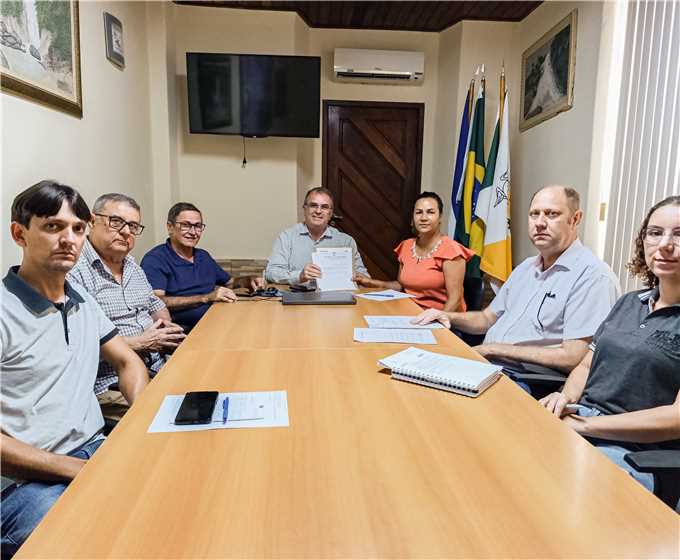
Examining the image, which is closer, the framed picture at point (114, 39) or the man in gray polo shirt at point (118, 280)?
the man in gray polo shirt at point (118, 280)

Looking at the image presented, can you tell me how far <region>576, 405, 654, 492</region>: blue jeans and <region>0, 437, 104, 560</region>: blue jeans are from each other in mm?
1302

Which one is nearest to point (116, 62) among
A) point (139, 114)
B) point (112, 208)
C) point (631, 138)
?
point (139, 114)

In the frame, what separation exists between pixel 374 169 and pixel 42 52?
267 cm

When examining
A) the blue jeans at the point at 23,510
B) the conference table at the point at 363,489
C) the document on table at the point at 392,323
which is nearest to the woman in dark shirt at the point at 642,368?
the conference table at the point at 363,489

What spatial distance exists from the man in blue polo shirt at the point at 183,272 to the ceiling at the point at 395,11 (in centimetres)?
182

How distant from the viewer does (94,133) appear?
2.41 m

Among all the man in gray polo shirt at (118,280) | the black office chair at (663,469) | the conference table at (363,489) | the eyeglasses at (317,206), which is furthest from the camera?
the eyeglasses at (317,206)

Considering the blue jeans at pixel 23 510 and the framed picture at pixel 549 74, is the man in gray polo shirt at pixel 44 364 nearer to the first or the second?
the blue jeans at pixel 23 510

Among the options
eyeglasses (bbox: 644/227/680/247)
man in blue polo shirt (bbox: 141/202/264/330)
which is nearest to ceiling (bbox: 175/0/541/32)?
man in blue polo shirt (bbox: 141/202/264/330)

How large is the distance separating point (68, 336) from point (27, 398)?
186 mm

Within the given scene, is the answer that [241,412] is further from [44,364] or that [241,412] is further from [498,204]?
[498,204]

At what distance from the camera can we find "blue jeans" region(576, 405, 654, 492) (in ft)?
3.67

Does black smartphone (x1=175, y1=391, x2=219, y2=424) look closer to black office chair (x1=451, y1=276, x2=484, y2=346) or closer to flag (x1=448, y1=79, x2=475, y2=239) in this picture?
black office chair (x1=451, y1=276, x2=484, y2=346)

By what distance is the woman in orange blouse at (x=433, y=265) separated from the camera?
2672mm
